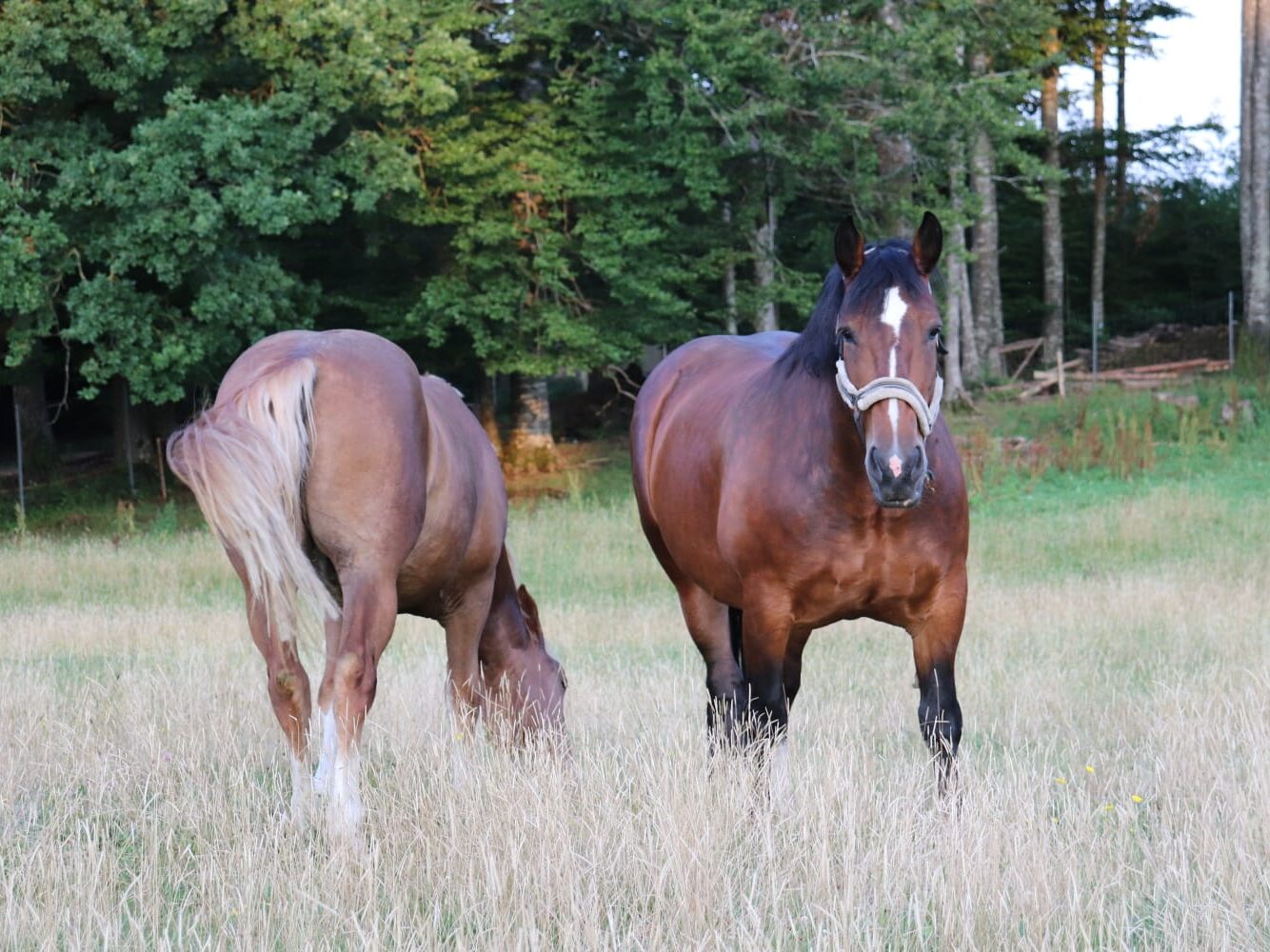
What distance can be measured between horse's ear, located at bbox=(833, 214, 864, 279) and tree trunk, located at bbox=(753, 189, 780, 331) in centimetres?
1673

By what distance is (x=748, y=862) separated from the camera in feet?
13.8

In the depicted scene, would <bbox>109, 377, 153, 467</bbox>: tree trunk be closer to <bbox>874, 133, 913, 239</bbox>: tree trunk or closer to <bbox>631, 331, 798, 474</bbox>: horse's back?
<bbox>874, 133, 913, 239</bbox>: tree trunk

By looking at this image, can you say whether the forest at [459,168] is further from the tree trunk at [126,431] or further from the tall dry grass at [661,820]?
the tall dry grass at [661,820]

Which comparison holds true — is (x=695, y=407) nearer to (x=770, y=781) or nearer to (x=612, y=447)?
(x=770, y=781)

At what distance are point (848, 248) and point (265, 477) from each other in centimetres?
211

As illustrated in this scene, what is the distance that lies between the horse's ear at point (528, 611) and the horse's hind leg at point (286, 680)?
1.39 meters

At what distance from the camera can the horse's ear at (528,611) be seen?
245 inches

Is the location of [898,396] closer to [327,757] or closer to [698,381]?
[327,757]

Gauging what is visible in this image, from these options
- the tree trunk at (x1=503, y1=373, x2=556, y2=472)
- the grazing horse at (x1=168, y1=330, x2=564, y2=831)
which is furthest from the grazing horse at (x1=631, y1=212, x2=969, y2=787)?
the tree trunk at (x1=503, y1=373, x2=556, y2=472)

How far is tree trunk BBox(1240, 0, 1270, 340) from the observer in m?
24.7

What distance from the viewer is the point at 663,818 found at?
13.9 feet

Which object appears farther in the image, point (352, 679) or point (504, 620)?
point (504, 620)

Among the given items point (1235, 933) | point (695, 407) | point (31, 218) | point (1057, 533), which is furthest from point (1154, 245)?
point (1235, 933)

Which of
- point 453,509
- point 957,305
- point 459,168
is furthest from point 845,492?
point 957,305
